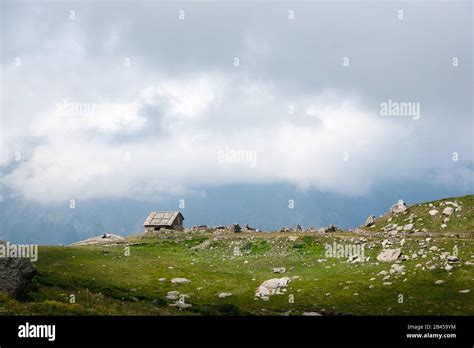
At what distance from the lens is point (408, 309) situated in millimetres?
29422

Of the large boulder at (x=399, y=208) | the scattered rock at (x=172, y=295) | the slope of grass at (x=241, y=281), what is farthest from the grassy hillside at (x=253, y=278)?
the large boulder at (x=399, y=208)

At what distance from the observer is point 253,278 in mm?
40812

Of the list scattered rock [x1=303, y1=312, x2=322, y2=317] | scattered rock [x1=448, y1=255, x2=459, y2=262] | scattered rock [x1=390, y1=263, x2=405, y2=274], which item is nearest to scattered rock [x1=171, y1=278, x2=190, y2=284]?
scattered rock [x1=303, y1=312, x2=322, y2=317]

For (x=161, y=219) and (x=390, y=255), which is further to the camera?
(x=161, y=219)

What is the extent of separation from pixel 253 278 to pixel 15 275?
69.2 feet

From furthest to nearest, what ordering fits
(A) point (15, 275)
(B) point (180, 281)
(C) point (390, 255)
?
(C) point (390, 255), (B) point (180, 281), (A) point (15, 275)

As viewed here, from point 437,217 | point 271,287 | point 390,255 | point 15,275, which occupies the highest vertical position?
point 437,217

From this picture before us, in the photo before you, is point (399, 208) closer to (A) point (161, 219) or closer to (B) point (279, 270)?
(B) point (279, 270)

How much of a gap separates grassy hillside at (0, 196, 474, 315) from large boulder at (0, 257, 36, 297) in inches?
32.5

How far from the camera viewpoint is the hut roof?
8806 centimetres

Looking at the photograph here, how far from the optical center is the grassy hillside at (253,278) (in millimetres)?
28844

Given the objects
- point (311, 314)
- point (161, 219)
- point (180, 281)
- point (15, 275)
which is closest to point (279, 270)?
point (180, 281)

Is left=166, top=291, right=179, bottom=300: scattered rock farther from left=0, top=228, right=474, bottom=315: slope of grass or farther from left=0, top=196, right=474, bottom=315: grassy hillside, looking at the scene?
left=0, top=228, right=474, bottom=315: slope of grass
